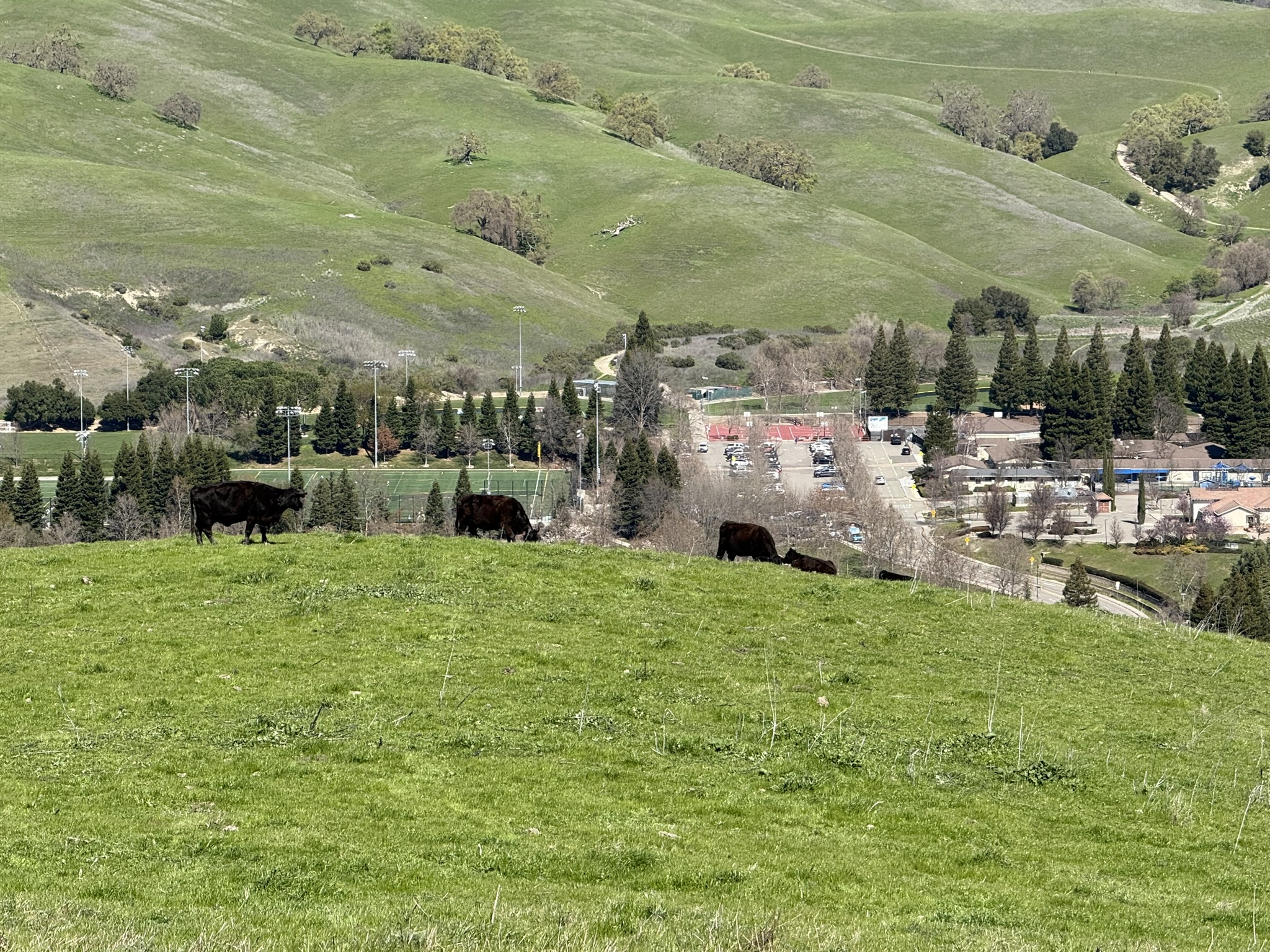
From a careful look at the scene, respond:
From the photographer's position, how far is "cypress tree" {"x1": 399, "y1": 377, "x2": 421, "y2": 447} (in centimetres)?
19075

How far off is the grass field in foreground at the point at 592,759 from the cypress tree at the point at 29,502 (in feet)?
361

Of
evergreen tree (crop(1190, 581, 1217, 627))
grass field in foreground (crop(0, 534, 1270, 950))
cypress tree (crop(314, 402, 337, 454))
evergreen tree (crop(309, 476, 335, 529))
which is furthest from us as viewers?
cypress tree (crop(314, 402, 337, 454))

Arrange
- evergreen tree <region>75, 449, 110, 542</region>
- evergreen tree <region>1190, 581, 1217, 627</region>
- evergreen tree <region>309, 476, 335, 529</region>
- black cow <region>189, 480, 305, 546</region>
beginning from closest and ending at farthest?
1. black cow <region>189, 480, 305, 546</region>
2. evergreen tree <region>1190, 581, 1217, 627</region>
3. evergreen tree <region>75, 449, 110, 542</region>
4. evergreen tree <region>309, 476, 335, 529</region>

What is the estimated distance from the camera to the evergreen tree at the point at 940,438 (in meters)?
194

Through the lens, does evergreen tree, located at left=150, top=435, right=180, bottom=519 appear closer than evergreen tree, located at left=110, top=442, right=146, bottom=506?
Yes

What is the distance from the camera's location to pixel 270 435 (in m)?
188

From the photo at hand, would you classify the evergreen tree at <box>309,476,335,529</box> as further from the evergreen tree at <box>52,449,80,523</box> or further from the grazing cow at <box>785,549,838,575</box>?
the grazing cow at <box>785,549,838,575</box>

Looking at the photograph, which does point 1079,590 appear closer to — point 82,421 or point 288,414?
point 288,414

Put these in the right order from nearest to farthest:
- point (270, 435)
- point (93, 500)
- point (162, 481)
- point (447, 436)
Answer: point (93, 500) → point (162, 481) → point (270, 435) → point (447, 436)

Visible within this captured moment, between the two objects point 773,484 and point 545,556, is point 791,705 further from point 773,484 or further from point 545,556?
point 773,484

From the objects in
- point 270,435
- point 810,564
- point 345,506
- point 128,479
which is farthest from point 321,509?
point 810,564

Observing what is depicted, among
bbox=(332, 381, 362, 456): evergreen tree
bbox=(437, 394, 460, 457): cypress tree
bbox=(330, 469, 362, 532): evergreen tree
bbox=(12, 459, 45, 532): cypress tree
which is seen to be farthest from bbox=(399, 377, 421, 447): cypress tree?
bbox=(12, 459, 45, 532): cypress tree

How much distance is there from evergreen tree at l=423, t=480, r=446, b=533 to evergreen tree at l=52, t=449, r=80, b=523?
30.3 meters

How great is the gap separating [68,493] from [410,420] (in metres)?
55.8
